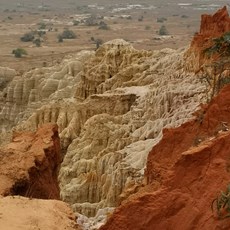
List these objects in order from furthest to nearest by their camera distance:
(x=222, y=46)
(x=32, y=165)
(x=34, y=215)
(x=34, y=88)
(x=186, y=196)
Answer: (x=34, y=88) < (x=32, y=165) < (x=222, y=46) < (x=34, y=215) < (x=186, y=196)

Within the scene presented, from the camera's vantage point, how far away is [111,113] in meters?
37.7

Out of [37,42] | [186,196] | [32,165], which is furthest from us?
[37,42]

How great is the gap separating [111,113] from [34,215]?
74.1 ft

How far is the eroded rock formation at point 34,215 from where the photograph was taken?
1470 cm

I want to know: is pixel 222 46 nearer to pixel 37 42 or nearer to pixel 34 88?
pixel 34 88

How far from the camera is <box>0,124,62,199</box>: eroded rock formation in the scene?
59.0 feet

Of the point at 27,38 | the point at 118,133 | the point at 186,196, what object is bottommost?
the point at 27,38

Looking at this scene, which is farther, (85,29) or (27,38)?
(85,29)

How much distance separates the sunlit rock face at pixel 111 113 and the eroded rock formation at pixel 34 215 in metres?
2.32

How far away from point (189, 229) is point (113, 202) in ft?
47.8

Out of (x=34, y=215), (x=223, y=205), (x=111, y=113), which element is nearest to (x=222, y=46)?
(x=34, y=215)

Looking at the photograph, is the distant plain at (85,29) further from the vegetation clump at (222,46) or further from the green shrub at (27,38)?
the vegetation clump at (222,46)

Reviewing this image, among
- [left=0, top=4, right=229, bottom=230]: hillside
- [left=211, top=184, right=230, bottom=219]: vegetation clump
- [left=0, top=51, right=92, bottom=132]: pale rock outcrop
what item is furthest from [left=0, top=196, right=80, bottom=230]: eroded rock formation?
[left=0, top=51, right=92, bottom=132]: pale rock outcrop

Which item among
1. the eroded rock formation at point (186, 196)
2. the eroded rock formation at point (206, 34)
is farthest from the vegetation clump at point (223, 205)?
the eroded rock formation at point (206, 34)
